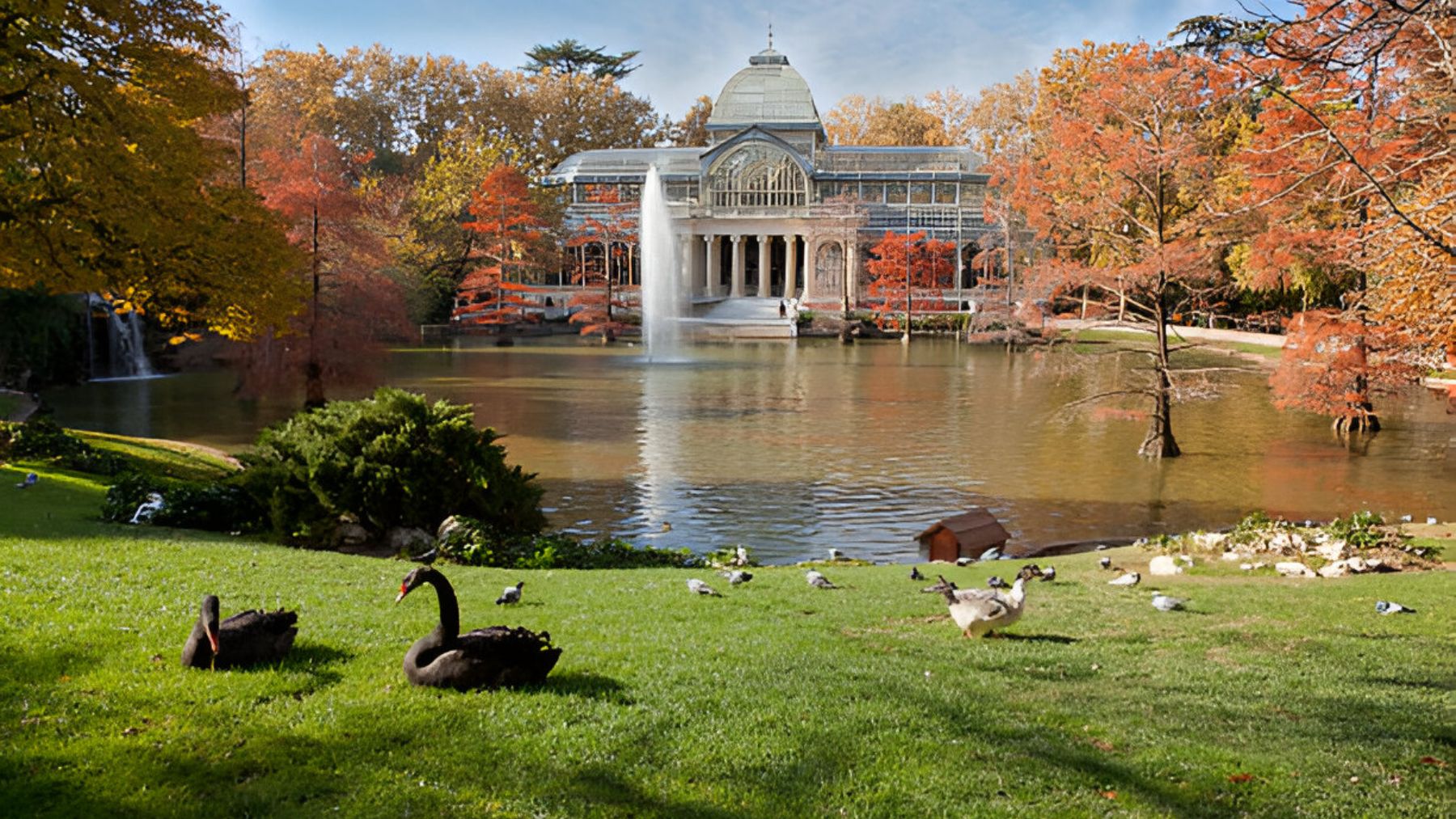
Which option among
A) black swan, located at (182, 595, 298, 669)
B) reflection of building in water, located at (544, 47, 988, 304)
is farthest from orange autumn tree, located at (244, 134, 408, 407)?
reflection of building in water, located at (544, 47, 988, 304)

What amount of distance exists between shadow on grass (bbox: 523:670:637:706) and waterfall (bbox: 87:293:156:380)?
31233 mm

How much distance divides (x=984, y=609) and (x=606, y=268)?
54197 millimetres

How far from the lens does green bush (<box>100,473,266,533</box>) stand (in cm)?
1124

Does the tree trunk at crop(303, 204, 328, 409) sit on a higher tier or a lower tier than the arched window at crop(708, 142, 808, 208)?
lower

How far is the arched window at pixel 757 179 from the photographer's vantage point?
220ft

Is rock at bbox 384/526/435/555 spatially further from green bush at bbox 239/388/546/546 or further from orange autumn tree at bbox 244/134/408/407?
orange autumn tree at bbox 244/134/408/407

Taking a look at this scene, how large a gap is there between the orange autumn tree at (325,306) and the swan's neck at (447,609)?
816 inches

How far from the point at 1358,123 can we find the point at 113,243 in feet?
57.3

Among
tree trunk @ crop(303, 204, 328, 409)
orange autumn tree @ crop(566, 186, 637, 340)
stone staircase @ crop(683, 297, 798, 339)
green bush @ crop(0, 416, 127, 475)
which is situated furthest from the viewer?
stone staircase @ crop(683, 297, 798, 339)

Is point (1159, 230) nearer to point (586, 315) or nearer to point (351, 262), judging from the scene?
point (351, 262)

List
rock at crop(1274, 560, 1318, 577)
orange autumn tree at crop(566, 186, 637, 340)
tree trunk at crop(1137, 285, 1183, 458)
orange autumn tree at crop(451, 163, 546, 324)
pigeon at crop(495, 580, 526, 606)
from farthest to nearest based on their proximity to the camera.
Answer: orange autumn tree at crop(566, 186, 637, 340), orange autumn tree at crop(451, 163, 546, 324), tree trunk at crop(1137, 285, 1183, 458), rock at crop(1274, 560, 1318, 577), pigeon at crop(495, 580, 526, 606)

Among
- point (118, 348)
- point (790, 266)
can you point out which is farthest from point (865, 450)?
point (790, 266)

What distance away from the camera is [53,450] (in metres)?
13.9

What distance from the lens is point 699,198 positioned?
224 ft
